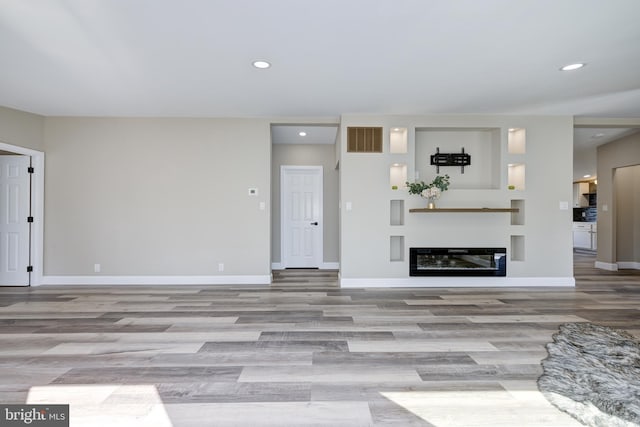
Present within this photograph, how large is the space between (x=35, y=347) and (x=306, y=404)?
2.25 metres

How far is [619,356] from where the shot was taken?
89.6 inches

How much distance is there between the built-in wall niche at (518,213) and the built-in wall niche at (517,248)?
23cm

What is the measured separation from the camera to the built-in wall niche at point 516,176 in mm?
4703

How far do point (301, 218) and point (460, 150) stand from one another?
10.6ft

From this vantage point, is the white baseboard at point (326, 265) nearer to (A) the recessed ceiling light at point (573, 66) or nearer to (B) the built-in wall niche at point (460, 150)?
(B) the built-in wall niche at point (460, 150)

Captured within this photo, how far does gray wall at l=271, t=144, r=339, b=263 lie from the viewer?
6.43m

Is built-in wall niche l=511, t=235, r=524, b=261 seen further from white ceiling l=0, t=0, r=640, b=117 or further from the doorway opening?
the doorway opening

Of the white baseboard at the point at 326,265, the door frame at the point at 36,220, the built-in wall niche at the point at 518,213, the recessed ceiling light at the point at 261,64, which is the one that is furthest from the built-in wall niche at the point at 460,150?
the door frame at the point at 36,220

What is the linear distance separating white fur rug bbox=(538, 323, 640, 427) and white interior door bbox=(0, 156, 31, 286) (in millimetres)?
6419

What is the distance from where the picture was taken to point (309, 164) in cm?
643

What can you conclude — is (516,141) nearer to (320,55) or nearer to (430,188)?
(430,188)

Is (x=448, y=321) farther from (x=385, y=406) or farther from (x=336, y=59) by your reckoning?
(x=336, y=59)

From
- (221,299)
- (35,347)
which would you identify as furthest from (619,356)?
(35,347)

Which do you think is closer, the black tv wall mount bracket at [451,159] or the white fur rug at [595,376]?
the white fur rug at [595,376]
